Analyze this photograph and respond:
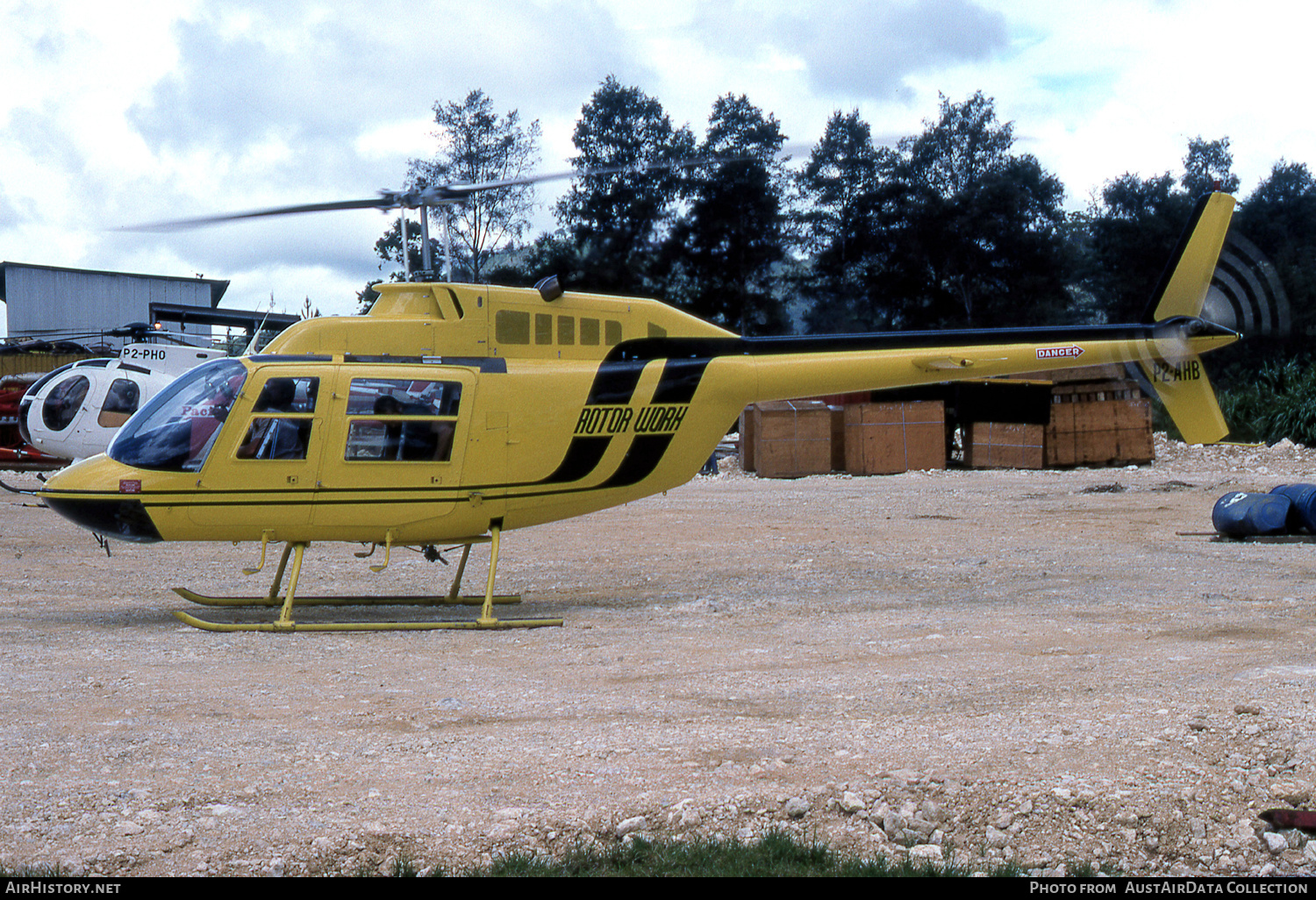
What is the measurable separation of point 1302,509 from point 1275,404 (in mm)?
21665

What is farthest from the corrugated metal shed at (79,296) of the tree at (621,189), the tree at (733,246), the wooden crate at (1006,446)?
the wooden crate at (1006,446)

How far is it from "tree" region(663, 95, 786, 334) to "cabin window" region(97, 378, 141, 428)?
11404 mm

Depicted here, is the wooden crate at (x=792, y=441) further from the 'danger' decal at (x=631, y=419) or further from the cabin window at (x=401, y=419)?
the cabin window at (x=401, y=419)

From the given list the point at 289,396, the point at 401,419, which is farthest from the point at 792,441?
the point at 289,396

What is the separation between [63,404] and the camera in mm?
16406

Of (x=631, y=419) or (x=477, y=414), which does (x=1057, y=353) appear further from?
(x=477, y=414)

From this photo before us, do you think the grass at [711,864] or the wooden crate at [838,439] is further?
the wooden crate at [838,439]

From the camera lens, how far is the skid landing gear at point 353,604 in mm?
8422

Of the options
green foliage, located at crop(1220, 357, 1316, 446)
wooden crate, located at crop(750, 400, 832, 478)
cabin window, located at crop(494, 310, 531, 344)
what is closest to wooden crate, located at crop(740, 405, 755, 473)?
wooden crate, located at crop(750, 400, 832, 478)

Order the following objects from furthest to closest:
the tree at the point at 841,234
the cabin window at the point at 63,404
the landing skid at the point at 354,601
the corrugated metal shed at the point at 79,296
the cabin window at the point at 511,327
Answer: the corrugated metal shed at the point at 79,296 < the tree at the point at 841,234 < the cabin window at the point at 63,404 < the landing skid at the point at 354,601 < the cabin window at the point at 511,327

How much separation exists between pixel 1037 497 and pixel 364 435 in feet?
50.3

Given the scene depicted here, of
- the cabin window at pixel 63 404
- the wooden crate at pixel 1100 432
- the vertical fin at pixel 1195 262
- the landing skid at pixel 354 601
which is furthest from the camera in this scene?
the wooden crate at pixel 1100 432

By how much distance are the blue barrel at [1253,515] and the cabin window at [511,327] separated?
9969 mm
